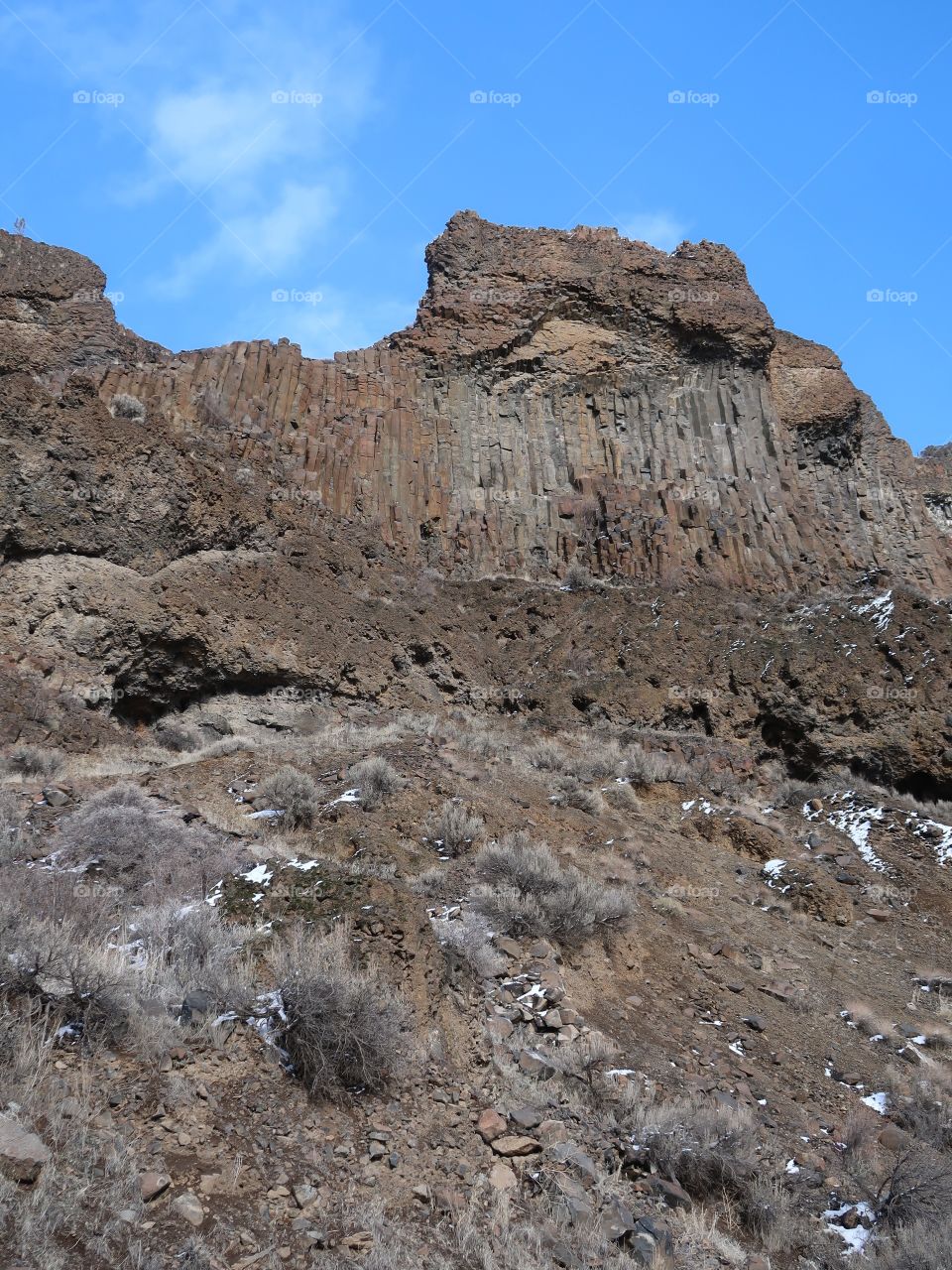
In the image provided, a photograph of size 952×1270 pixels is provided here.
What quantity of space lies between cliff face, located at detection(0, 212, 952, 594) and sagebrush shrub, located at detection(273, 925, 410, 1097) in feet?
49.6

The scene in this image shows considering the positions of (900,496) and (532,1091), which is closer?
(532,1091)

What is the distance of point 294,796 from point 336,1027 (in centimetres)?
521

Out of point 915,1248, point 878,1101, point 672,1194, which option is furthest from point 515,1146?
point 878,1101

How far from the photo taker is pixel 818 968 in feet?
36.9

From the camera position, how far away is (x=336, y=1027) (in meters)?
6.46

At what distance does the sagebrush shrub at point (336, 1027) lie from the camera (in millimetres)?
6325

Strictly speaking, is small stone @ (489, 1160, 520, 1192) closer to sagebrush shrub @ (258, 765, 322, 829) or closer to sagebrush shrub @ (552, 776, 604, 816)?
sagebrush shrub @ (258, 765, 322, 829)

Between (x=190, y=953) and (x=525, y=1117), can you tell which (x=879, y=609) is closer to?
(x=525, y=1117)

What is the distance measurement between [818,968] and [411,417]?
58.8 feet

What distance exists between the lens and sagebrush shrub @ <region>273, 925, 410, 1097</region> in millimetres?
6325

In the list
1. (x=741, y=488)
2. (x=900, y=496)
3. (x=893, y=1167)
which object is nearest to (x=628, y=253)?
(x=741, y=488)

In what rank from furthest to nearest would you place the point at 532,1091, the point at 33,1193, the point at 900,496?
the point at 900,496
the point at 532,1091
the point at 33,1193

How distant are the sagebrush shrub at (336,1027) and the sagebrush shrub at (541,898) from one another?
2.35 m

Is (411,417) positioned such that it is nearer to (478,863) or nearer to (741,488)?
(741,488)
